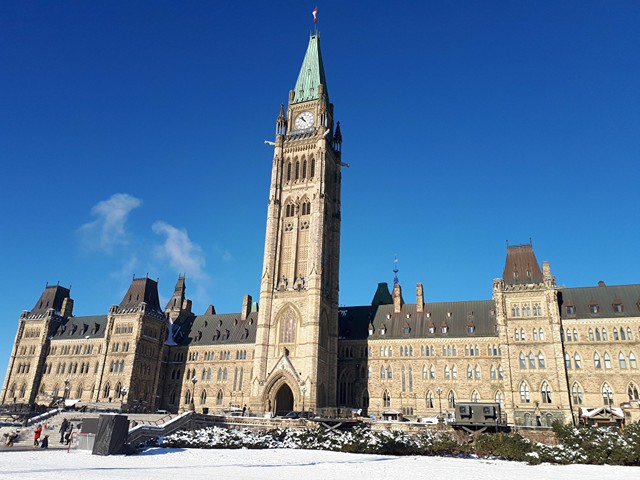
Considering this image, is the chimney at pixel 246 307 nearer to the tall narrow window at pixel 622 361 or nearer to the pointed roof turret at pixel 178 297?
the pointed roof turret at pixel 178 297

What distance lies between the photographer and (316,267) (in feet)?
234

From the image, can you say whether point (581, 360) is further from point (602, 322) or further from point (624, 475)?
point (624, 475)

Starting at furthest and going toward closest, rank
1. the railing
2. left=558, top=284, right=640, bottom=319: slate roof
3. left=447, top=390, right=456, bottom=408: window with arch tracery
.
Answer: left=447, top=390, right=456, bottom=408: window with arch tracery, left=558, top=284, right=640, bottom=319: slate roof, the railing

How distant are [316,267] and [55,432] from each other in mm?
35584

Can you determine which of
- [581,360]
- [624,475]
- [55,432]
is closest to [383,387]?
[581,360]

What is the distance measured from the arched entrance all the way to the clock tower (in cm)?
13

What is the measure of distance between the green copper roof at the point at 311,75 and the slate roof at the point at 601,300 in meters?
46.3

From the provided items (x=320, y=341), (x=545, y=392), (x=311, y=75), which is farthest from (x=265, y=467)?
(x=311, y=75)

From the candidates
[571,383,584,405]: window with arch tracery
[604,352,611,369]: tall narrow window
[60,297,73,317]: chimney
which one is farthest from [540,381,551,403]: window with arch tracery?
[60,297,73,317]: chimney

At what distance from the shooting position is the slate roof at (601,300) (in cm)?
6378

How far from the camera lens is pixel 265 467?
2853 centimetres

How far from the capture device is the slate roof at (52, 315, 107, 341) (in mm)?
85438

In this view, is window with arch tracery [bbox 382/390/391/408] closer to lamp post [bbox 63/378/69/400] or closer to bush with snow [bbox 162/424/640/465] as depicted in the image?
bush with snow [bbox 162/424/640/465]

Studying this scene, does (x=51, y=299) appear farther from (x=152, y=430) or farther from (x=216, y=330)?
(x=152, y=430)
